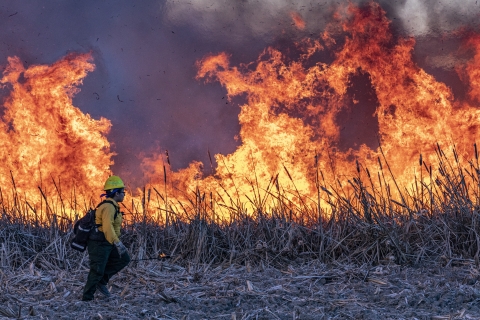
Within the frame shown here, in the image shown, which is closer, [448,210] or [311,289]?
[311,289]

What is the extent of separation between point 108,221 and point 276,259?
2.25 m

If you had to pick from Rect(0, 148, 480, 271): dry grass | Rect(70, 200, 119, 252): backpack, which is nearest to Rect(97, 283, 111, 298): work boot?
Rect(70, 200, 119, 252): backpack

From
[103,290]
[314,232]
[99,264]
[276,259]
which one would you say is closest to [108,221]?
[99,264]

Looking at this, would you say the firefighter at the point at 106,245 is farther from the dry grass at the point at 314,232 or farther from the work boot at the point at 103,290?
the dry grass at the point at 314,232

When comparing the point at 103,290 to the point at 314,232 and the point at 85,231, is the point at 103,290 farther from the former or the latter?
the point at 314,232

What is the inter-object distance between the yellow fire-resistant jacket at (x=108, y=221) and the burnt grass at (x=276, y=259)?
560mm

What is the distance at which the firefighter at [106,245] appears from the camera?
5.61 metres

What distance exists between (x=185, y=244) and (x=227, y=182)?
146 centimetres

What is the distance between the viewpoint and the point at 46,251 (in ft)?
24.4

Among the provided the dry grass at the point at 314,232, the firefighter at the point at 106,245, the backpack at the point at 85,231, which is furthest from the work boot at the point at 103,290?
the dry grass at the point at 314,232

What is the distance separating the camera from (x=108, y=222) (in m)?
5.60

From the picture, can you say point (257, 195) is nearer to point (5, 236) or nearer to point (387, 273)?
point (387, 273)

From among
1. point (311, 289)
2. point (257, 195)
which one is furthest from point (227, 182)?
point (311, 289)

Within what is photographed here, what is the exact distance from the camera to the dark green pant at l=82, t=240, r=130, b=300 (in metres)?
5.62
